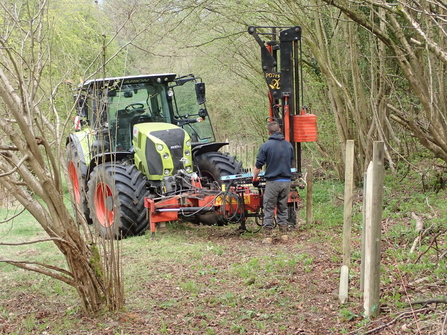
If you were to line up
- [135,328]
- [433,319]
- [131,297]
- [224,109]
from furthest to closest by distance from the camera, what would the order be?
[224,109]
[131,297]
[135,328]
[433,319]

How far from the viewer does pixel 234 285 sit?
5.81 m

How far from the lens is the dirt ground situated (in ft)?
14.0

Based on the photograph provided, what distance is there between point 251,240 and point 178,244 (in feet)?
3.56

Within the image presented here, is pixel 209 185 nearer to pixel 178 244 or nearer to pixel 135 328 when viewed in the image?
pixel 178 244

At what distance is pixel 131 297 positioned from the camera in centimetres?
549

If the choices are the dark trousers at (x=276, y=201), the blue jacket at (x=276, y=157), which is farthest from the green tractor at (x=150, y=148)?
the blue jacket at (x=276, y=157)

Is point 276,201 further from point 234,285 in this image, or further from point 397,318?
point 397,318

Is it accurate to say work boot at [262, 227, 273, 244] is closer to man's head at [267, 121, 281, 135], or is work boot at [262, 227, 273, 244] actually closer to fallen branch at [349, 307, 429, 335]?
man's head at [267, 121, 281, 135]

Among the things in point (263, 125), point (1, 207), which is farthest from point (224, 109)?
point (1, 207)

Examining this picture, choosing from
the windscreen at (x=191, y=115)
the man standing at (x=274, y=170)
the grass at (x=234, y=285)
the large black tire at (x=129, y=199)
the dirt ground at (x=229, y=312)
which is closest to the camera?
the dirt ground at (x=229, y=312)

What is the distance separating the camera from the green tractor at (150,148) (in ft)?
27.7

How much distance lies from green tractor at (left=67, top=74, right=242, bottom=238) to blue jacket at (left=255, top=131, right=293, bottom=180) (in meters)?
1.48

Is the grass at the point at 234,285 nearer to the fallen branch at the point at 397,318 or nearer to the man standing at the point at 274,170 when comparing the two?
the fallen branch at the point at 397,318

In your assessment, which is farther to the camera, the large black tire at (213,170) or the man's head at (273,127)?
the large black tire at (213,170)
